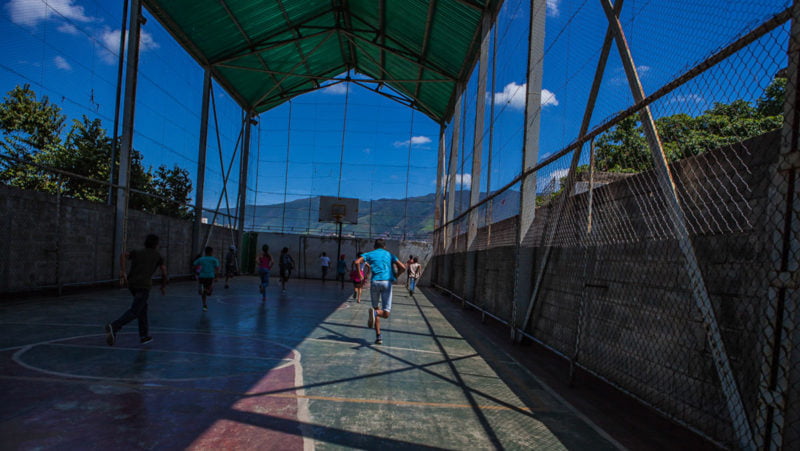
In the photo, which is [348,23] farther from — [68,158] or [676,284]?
[676,284]

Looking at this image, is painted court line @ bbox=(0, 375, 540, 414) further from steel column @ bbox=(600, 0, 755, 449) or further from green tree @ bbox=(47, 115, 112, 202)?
green tree @ bbox=(47, 115, 112, 202)

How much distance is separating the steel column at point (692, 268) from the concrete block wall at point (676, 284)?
57mm

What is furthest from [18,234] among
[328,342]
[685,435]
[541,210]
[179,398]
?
[685,435]

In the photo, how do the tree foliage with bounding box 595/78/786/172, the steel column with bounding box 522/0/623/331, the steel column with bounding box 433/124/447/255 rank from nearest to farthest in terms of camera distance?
the tree foliage with bounding box 595/78/786/172
the steel column with bounding box 522/0/623/331
the steel column with bounding box 433/124/447/255

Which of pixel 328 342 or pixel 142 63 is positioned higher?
pixel 142 63

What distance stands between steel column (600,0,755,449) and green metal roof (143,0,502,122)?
11283 millimetres

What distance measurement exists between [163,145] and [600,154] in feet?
61.9

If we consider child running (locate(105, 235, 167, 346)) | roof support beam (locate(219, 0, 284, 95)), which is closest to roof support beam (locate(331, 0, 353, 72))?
roof support beam (locate(219, 0, 284, 95))

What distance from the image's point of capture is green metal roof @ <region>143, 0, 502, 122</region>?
18.0 meters

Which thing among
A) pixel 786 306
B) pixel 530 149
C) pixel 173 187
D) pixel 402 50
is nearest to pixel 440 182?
pixel 402 50

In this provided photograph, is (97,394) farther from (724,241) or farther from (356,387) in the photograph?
(724,241)

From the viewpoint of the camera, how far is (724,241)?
3.62 metres

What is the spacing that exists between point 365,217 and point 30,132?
19.1 meters

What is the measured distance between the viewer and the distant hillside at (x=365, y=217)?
1244 inches
